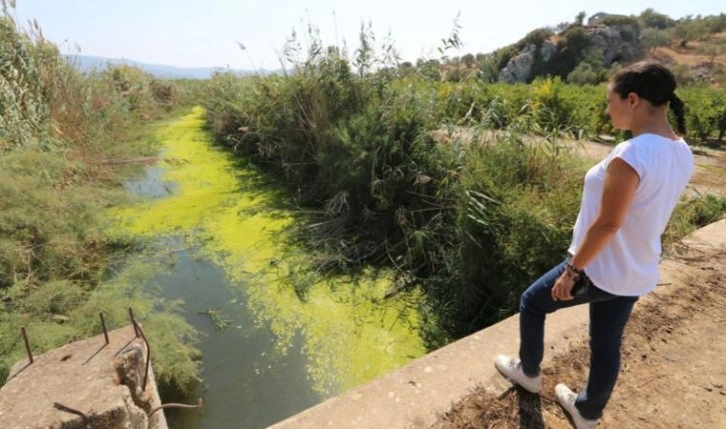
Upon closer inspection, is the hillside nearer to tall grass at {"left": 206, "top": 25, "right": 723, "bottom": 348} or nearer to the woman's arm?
tall grass at {"left": 206, "top": 25, "right": 723, "bottom": 348}

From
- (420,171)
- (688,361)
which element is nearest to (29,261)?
(420,171)

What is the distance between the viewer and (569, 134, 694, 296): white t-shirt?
1083 mm

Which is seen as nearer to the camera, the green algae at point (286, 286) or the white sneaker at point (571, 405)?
the white sneaker at point (571, 405)

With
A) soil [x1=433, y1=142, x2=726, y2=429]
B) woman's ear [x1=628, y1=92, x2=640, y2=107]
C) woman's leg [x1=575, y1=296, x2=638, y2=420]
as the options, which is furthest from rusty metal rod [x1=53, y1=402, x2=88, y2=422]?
woman's ear [x1=628, y1=92, x2=640, y2=107]

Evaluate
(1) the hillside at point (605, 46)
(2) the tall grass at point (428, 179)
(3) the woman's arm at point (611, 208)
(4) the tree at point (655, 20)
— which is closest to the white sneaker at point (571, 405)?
(3) the woman's arm at point (611, 208)

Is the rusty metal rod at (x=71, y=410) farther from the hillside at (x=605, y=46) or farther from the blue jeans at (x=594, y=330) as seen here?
the hillside at (x=605, y=46)

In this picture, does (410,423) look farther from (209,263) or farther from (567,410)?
(209,263)

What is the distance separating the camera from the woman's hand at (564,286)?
1265mm

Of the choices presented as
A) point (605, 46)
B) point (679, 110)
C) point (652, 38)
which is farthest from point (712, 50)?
point (679, 110)

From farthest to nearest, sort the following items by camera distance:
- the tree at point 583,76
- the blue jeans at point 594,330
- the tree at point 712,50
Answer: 1. the tree at point 712,50
2. the tree at point 583,76
3. the blue jeans at point 594,330

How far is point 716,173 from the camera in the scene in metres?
4.81

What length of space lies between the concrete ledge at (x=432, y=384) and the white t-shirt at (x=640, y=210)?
0.70m

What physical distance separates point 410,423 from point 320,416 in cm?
34

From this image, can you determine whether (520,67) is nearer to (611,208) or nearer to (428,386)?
(428,386)
